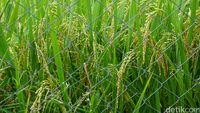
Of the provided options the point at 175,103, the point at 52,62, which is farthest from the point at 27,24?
the point at 175,103

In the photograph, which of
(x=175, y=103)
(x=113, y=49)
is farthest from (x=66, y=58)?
(x=175, y=103)

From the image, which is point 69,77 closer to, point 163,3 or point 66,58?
point 66,58

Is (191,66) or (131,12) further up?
(131,12)

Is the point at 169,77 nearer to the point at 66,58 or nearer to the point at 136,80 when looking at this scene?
the point at 136,80

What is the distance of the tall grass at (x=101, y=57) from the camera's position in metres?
1.69

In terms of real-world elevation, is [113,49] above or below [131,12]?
below

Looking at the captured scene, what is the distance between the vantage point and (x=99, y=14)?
6.26 ft

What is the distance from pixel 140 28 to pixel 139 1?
0.19 metres

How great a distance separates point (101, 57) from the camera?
1751 mm

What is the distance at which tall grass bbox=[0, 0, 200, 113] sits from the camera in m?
1.69

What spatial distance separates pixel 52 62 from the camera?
5.76 feet

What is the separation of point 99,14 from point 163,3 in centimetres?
24

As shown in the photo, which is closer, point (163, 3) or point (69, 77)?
point (69, 77)

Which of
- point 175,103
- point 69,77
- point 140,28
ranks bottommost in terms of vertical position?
point 175,103
